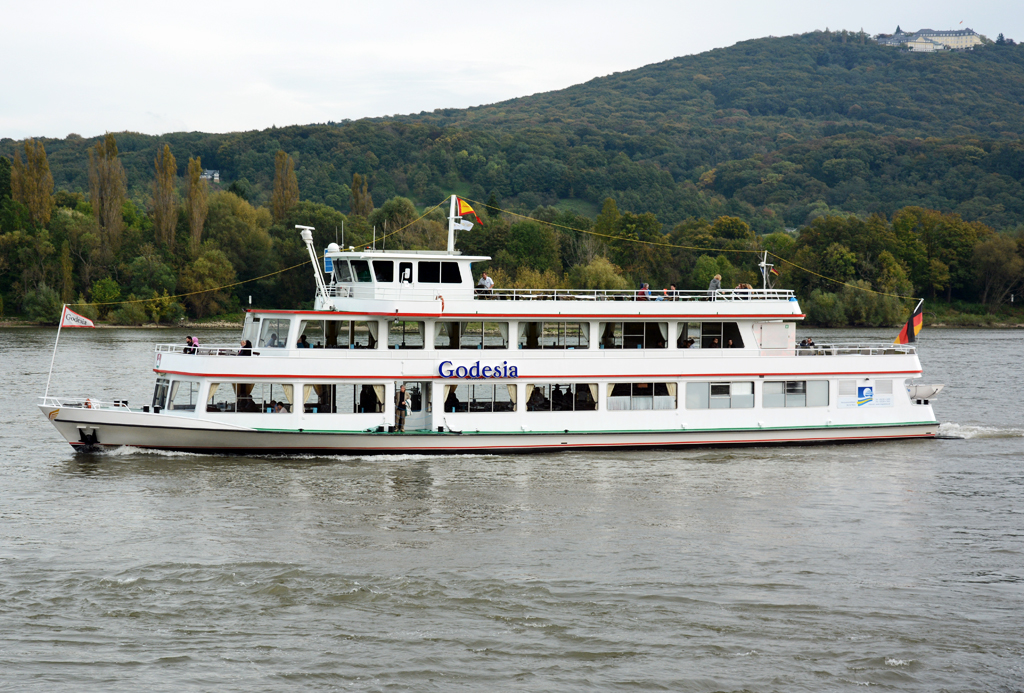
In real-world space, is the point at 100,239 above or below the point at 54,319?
above

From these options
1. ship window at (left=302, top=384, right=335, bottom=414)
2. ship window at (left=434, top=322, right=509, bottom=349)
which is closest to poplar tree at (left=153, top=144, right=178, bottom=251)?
ship window at (left=302, top=384, right=335, bottom=414)

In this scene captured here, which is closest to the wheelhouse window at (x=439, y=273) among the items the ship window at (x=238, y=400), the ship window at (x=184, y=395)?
the ship window at (x=238, y=400)

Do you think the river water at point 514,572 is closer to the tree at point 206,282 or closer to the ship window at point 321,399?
the ship window at point 321,399

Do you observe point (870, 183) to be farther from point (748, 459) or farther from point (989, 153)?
point (748, 459)

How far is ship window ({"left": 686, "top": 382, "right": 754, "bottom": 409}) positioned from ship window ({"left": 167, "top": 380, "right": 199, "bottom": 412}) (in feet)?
43.4

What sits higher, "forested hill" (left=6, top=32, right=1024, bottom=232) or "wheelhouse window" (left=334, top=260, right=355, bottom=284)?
"forested hill" (left=6, top=32, right=1024, bottom=232)

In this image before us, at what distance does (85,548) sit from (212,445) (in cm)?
688

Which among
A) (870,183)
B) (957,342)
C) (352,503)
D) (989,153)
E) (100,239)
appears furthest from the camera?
(870,183)

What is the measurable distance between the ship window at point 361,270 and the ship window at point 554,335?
444 cm

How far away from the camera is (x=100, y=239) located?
87.4 m

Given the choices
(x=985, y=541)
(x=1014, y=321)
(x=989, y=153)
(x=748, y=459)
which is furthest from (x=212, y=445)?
(x=989, y=153)

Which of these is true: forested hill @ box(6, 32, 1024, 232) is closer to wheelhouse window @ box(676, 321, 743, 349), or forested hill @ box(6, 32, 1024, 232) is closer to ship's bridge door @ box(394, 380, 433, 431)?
ship's bridge door @ box(394, 380, 433, 431)

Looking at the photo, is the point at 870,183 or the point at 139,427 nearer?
the point at 139,427

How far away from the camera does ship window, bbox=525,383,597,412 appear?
25.1 m
